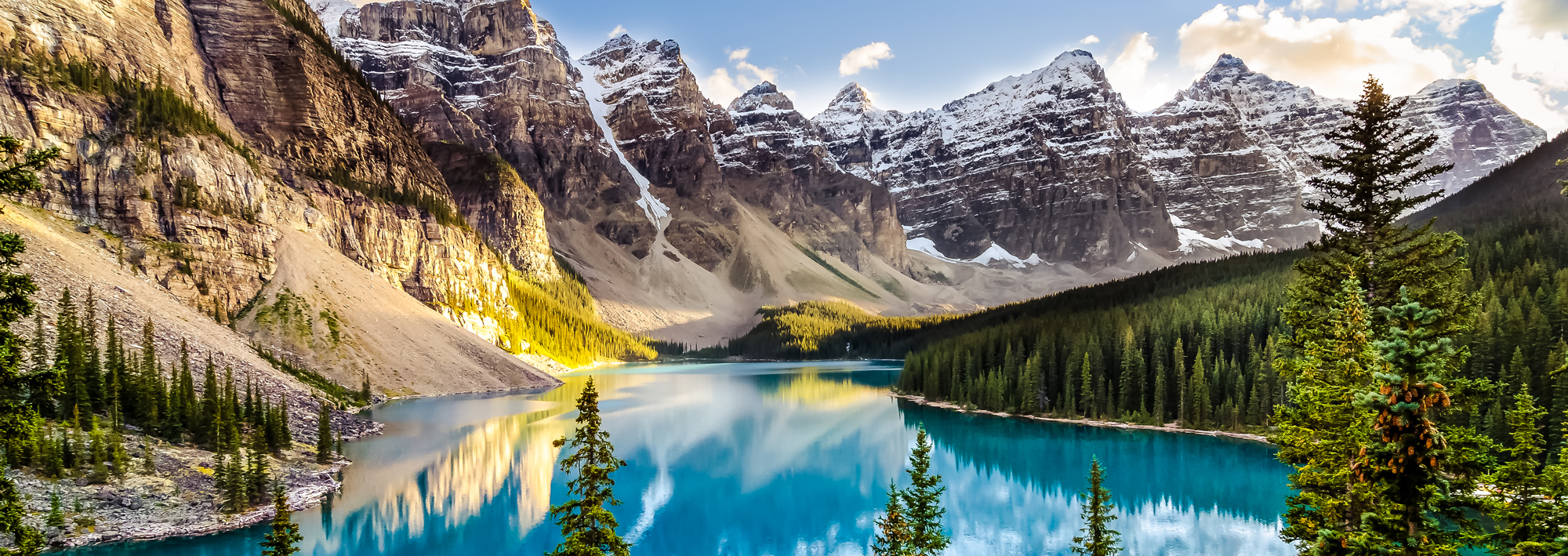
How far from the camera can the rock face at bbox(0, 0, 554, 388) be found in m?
61.6

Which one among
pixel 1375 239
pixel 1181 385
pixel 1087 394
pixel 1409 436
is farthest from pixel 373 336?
pixel 1409 436

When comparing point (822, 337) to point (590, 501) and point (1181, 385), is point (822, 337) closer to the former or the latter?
point (1181, 385)

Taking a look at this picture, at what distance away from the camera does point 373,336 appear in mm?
71812

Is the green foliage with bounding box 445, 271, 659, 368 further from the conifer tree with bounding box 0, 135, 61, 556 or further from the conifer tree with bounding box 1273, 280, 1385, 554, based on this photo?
the conifer tree with bounding box 1273, 280, 1385, 554

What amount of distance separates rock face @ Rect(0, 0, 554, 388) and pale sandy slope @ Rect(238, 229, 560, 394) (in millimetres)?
774

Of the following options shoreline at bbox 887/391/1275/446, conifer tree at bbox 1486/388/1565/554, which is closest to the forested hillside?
shoreline at bbox 887/391/1275/446

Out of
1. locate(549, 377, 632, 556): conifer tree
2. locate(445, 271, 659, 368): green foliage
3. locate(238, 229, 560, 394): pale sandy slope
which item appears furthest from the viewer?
locate(445, 271, 659, 368): green foliage

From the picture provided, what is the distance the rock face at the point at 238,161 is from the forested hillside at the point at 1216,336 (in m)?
55.0

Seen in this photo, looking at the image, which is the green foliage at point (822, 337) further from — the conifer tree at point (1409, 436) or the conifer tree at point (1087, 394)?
the conifer tree at point (1409, 436)

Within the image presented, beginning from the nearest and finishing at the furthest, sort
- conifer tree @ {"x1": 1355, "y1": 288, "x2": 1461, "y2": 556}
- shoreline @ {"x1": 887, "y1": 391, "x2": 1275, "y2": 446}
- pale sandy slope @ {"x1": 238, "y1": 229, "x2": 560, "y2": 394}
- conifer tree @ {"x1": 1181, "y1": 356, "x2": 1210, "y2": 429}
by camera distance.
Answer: conifer tree @ {"x1": 1355, "y1": 288, "x2": 1461, "y2": 556} < shoreline @ {"x1": 887, "y1": 391, "x2": 1275, "y2": 446} < conifer tree @ {"x1": 1181, "y1": 356, "x2": 1210, "y2": 429} < pale sandy slope @ {"x1": 238, "y1": 229, "x2": 560, "y2": 394}

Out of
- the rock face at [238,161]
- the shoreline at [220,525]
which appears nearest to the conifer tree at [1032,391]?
the rock face at [238,161]

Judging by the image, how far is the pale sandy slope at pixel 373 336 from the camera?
6531 centimetres

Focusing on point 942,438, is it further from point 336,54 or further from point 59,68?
point 336,54

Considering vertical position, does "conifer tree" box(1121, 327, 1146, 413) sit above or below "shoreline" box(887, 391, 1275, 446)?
above
